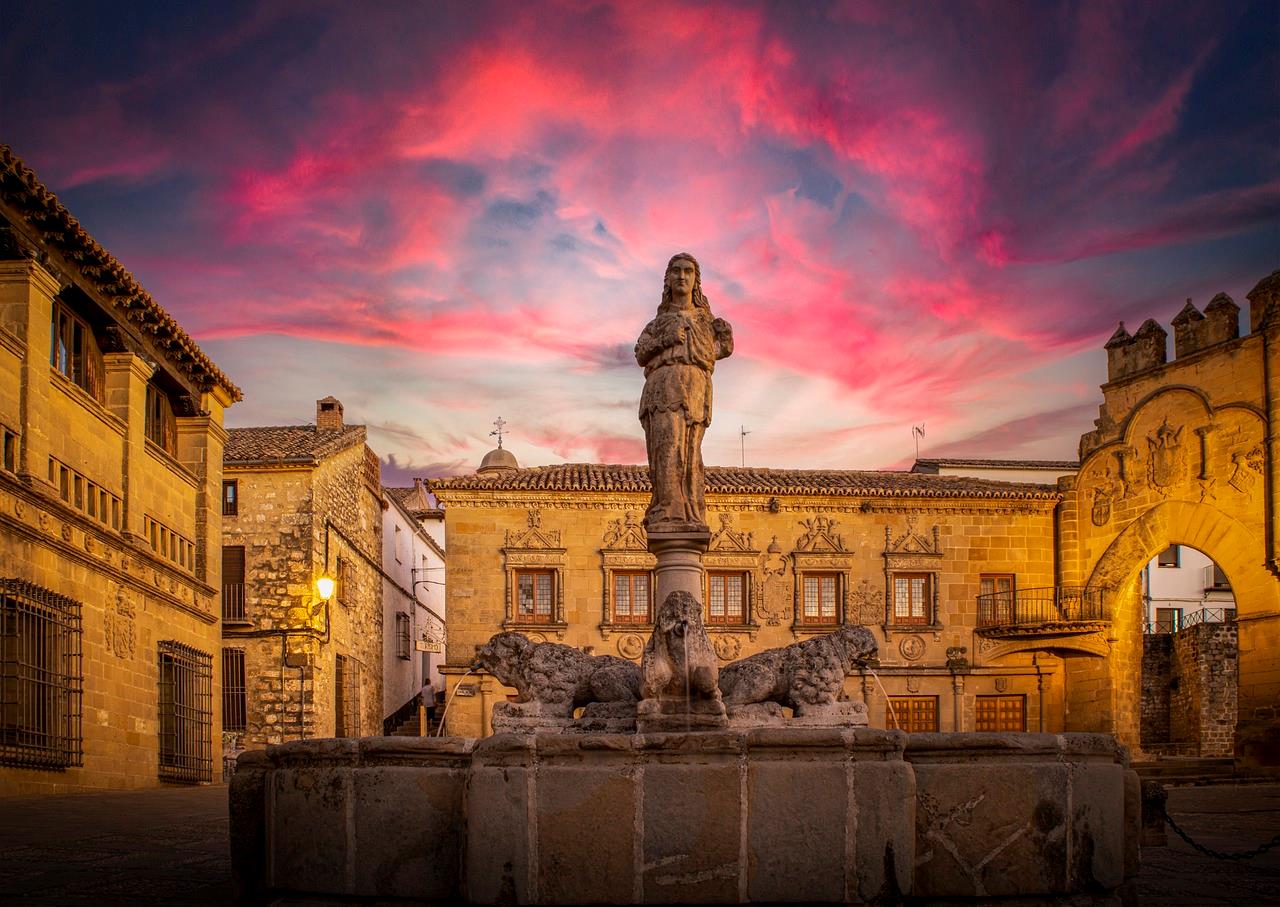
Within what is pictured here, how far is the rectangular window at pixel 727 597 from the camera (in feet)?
101

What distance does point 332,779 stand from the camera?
241 inches

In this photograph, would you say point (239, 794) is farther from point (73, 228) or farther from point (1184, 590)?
point (1184, 590)

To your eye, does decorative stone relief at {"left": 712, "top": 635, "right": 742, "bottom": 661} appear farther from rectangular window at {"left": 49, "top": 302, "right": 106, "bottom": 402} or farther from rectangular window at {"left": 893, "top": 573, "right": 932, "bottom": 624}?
rectangular window at {"left": 49, "top": 302, "right": 106, "bottom": 402}

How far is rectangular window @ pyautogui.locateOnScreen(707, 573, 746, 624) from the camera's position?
101ft

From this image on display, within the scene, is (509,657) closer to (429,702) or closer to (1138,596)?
(1138,596)

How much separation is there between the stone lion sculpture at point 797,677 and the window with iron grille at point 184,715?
14.3 m

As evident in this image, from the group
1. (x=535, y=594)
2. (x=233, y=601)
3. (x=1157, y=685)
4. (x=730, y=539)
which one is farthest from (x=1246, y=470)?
(x=233, y=601)

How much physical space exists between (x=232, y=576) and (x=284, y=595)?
140cm

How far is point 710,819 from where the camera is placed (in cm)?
572

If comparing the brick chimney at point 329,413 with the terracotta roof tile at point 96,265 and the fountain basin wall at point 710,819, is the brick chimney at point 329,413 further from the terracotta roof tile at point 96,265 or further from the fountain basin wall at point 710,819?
the fountain basin wall at point 710,819

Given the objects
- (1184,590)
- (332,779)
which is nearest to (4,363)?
(332,779)

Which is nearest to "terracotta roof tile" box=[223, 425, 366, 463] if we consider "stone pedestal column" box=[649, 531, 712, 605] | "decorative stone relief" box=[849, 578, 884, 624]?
"decorative stone relief" box=[849, 578, 884, 624]

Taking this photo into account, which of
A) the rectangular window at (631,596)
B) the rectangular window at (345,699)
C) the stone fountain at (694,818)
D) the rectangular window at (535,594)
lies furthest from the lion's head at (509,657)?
the rectangular window at (345,699)

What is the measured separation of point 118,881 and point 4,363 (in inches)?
412
